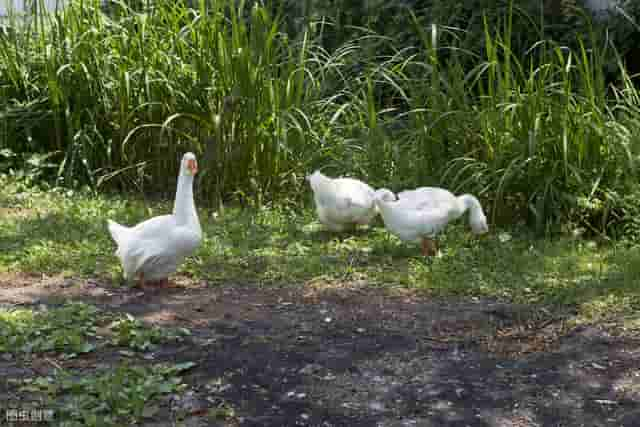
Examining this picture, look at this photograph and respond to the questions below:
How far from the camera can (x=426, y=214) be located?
5930 millimetres

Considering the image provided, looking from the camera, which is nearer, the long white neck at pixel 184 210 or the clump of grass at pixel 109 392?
the clump of grass at pixel 109 392

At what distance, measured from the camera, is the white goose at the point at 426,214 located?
595cm

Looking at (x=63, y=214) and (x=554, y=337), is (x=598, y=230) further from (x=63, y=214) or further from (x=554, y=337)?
(x=63, y=214)

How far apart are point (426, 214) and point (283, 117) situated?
1.92 meters

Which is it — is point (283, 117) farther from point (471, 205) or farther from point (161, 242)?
point (161, 242)

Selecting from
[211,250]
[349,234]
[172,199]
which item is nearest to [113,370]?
[211,250]

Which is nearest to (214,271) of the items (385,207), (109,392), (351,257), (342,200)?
(351,257)

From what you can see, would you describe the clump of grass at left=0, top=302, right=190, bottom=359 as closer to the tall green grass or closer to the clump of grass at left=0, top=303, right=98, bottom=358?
the clump of grass at left=0, top=303, right=98, bottom=358

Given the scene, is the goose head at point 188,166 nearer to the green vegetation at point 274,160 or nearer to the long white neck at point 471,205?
the green vegetation at point 274,160

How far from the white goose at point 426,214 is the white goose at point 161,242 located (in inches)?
53.2

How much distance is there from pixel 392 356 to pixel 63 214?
3.64 meters

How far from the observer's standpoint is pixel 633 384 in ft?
13.7

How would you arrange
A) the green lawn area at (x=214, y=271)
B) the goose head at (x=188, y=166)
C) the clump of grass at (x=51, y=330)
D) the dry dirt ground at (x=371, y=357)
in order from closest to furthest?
the dry dirt ground at (x=371, y=357) → the green lawn area at (x=214, y=271) → the clump of grass at (x=51, y=330) → the goose head at (x=188, y=166)

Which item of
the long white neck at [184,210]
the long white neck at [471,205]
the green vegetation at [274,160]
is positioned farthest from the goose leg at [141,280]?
the long white neck at [471,205]
